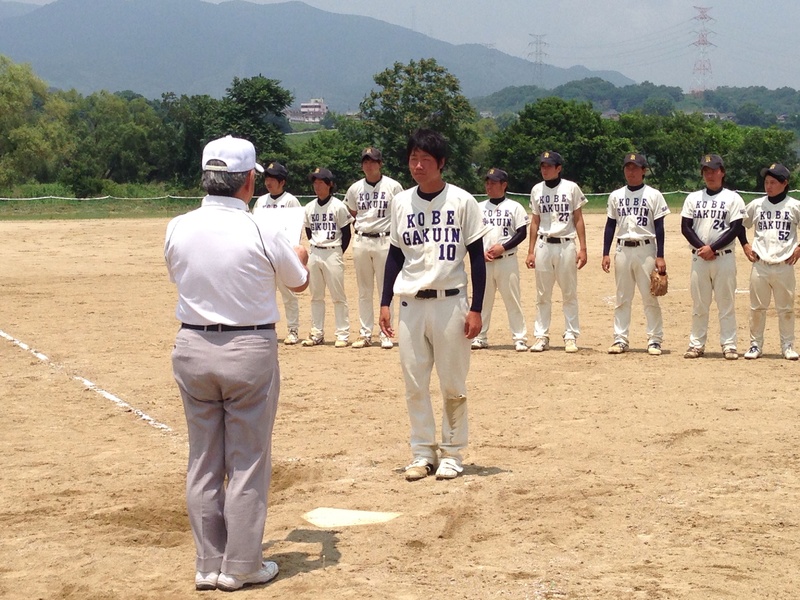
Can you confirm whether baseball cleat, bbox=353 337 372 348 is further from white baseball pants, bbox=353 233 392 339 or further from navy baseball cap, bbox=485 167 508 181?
navy baseball cap, bbox=485 167 508 181

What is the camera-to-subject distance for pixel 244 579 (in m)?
5.26

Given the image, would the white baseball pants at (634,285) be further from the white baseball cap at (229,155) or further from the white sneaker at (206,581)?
the white sneaker at (206,581)

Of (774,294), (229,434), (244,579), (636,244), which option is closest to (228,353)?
(229,434)

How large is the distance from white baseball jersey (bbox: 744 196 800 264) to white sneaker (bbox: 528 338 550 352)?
269 cm

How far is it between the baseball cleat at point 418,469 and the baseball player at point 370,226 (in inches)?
228

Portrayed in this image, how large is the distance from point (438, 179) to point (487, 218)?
6.09 metres

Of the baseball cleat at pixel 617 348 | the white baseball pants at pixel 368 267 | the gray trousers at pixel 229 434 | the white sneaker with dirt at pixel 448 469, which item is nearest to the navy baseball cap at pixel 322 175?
the white baseball pants at pixel 368 267

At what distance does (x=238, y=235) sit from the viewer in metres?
5.18

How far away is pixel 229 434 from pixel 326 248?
27.3 ft

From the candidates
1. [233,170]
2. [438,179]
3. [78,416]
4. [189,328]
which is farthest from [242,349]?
[78,416]

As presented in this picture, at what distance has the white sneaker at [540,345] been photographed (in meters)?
12.7

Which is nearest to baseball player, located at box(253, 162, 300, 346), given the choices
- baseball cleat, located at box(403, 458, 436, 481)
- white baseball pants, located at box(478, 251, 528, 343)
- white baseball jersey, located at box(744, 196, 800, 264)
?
white baseball pants, located at box(478, 251, 528, 343)

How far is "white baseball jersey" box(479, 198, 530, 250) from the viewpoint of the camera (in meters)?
12.9

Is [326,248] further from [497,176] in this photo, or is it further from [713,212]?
[713,212]
